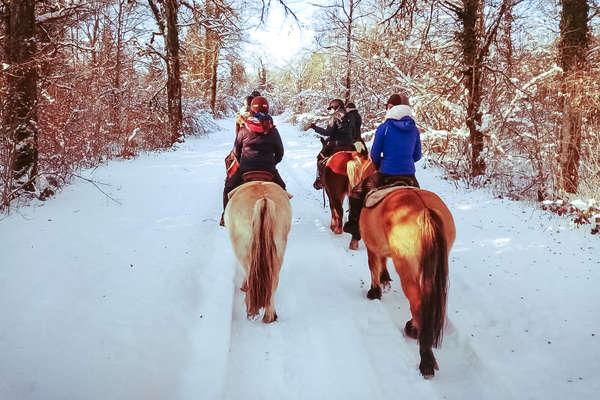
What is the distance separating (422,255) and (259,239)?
1.51 meters

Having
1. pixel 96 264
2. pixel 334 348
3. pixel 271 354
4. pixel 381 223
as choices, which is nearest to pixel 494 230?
pixel 381 223

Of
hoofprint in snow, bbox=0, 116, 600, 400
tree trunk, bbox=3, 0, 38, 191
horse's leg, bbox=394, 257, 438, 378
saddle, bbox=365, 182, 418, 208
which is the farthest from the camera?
tree trunk, bbox=3, 0, 38, 191

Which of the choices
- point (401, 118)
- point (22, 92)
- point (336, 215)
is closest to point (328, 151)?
point (336, 215)

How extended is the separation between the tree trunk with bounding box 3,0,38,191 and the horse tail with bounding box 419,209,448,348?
19.8 ft

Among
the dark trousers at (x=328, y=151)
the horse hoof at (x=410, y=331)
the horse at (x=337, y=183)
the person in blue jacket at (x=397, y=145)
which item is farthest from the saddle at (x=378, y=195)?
the dark trousers at (x=328, y=151)

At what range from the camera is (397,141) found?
3969mm

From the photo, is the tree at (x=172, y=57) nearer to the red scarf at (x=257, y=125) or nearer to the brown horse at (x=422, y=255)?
the red scarf at (x=257, y=125)

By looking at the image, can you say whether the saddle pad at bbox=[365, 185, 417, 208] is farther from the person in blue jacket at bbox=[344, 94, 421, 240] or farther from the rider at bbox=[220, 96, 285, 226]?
the rider at bbox=[220, 96, 285, 226]

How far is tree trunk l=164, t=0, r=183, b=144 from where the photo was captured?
1403 centimetres

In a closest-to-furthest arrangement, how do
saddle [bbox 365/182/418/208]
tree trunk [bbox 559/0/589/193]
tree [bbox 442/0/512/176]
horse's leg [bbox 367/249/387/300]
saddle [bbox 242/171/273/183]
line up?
saddle [bbox 365/182/418/208] < horse's leg [bbox 367/249/387/300] < saddle [bbox 242/171/273/183] < tree trunk [bbox 559/0/589/193] < tree [bbox 442/0/512/176]

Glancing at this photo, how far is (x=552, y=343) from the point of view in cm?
295

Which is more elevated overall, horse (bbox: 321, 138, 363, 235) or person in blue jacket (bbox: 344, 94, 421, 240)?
person in blue jacket (bbox: 344, 94, 421, 240)

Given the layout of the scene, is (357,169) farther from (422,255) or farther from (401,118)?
(422,255)

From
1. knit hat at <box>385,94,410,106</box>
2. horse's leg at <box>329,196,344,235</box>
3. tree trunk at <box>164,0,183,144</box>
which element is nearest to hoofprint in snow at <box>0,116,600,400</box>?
horse's leg at <box>329,196,344,235</box>
